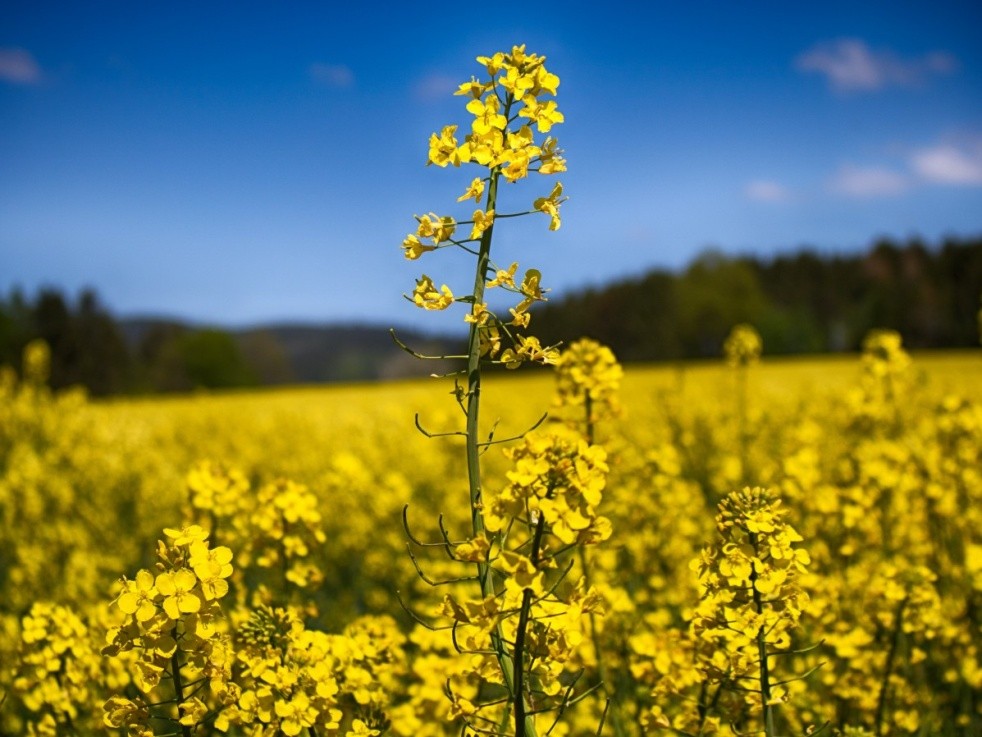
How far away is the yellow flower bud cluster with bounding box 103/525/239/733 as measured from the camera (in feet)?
6.38

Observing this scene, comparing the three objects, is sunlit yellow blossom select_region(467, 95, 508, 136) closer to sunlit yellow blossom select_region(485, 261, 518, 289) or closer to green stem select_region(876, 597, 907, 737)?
sunlit yellow blossom select_region(485, 261, 518, 289)

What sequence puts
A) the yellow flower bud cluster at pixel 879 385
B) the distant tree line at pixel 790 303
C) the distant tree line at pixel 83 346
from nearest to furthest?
1. the yellow flower bud cluster at pixel 879 385
2. the distant tree line at pixel 790 303
3. the distant tree line at pixel 83 346

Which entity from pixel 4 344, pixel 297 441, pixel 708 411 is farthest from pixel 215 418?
pixel 4 344

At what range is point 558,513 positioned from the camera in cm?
178

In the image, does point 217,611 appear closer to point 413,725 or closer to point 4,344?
point 413,725

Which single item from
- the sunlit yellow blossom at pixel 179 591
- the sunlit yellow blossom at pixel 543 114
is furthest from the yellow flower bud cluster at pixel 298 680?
the sunlit yellow blossom at pixel 543 114

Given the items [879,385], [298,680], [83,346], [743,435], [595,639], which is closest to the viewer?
[298,680]

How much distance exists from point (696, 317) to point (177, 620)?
201 ft

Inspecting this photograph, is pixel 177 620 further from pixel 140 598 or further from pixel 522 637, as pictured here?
pixel 522 637

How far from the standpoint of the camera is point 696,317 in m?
61.0

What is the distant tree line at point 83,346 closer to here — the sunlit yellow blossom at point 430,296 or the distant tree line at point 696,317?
the distant tree line at point 696,317

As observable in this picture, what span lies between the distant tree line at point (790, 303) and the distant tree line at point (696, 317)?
9 centimetres

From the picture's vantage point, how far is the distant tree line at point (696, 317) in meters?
53.2

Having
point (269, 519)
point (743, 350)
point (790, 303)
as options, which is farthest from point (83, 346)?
point (269, 519)
